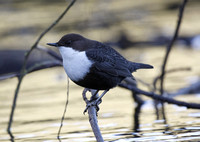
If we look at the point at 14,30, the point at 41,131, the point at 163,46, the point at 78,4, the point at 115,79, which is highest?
the point at 78,4

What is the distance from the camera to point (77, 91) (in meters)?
7.90

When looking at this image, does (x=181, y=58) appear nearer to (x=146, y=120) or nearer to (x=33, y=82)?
(x=33, y=82)

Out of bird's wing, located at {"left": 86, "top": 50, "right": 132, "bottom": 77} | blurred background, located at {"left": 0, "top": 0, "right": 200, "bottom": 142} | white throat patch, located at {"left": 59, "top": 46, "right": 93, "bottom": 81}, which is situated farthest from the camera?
blurred background, located at {"left": 0, "top": 0, "right": 200, "bottom": 142}

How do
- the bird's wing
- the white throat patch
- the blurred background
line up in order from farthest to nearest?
the blurred background
the bird's wing
the white throat patch

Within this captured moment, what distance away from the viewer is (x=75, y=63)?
461 centimetres

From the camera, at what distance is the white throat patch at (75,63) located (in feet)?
15.0

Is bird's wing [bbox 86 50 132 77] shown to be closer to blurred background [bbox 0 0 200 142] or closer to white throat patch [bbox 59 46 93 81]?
white throat patch [bbox 59 46 93 81]

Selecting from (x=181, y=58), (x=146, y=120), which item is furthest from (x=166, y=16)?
(x=146, y=120)

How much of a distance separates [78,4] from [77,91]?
23.6 ft

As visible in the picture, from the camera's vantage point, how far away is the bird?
4617 millimetres

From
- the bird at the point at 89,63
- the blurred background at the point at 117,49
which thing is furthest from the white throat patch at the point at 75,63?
the blurred background at the point at 117,49

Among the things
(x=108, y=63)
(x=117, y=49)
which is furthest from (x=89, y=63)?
(x=117, y=49)

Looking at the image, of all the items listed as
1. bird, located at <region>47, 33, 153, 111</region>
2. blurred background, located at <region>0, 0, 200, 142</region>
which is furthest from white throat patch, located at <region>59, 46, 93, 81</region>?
blurred background, located at <region>0, 0, 200, 142</region>

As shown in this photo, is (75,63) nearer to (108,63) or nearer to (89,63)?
(89,63)
